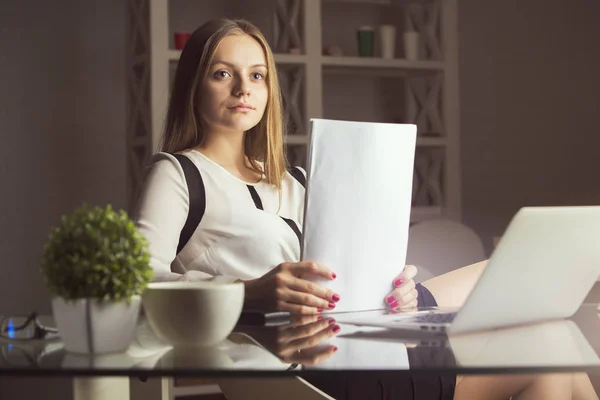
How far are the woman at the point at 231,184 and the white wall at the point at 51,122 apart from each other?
2.08 meters

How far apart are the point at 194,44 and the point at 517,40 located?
3222 mm

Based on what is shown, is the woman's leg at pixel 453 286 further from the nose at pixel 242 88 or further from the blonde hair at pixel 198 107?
the nose at pixel 242 88

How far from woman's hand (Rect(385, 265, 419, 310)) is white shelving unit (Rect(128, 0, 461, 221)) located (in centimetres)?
216

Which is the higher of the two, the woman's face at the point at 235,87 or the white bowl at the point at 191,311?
the woman's face at the point at 235,87

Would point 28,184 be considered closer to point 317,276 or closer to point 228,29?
point 228,29

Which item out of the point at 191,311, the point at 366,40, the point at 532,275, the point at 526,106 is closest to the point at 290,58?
the point at 366,40

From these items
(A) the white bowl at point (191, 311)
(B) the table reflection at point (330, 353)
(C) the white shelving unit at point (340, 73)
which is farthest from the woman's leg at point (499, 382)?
(C) the white shelving unit at point (340, 73)

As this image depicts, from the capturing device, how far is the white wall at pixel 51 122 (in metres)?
3.77

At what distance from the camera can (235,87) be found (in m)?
1.75

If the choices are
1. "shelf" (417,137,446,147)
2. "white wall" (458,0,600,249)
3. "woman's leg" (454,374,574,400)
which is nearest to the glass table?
"woman's leg" (454,374,574,400)

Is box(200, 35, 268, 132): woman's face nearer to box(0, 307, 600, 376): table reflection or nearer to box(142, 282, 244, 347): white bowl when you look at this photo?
box(0, 307, 600, 376): table reflection

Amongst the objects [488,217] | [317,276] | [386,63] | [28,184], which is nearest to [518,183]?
[488,217]

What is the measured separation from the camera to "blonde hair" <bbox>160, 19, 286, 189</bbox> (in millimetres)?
1783

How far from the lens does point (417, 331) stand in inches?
45.3
